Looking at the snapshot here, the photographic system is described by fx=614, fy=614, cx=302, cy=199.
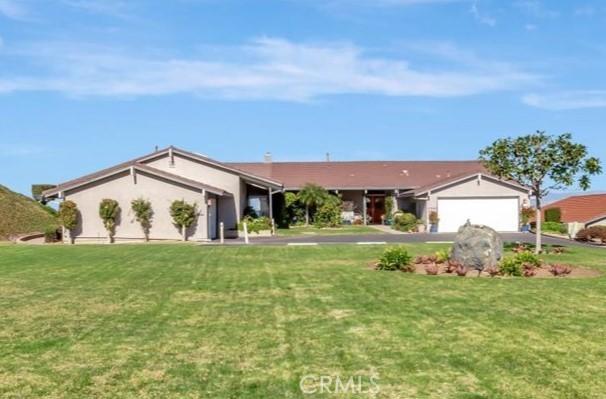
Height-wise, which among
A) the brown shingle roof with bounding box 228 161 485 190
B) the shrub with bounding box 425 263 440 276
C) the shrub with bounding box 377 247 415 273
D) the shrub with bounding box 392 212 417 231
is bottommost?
the shrub with bounding box 425 263 440 276

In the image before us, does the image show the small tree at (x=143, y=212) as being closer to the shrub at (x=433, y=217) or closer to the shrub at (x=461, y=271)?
the shrub at (x=433, y=217)

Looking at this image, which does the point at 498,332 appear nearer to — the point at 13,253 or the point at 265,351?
the point at 265,351

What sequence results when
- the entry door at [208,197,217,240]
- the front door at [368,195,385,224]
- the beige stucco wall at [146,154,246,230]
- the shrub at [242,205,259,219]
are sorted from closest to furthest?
the entry door at [208,197,217,240], the beige stucco wall at [146,154,246,230], the shrub at [242,205,259,219], the front door at [368,195,385,224]

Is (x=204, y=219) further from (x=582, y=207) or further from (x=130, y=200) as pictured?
(x=582, y=207)

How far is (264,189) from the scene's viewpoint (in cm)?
4269

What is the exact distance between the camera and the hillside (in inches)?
1527

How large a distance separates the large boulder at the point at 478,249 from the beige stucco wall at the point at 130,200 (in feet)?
60.5

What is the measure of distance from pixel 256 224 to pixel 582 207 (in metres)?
25.2

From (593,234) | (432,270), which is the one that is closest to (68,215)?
(432,270)

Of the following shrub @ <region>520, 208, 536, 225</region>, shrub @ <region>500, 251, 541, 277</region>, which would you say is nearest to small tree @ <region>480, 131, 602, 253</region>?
shrub @ <region>500, 251, 541, 277</region>

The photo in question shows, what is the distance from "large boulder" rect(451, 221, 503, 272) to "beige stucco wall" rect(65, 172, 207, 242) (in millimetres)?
18425

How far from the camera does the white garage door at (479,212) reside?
4062 centimetres

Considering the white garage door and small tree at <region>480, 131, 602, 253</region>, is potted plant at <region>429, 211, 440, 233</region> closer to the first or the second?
the white garage door

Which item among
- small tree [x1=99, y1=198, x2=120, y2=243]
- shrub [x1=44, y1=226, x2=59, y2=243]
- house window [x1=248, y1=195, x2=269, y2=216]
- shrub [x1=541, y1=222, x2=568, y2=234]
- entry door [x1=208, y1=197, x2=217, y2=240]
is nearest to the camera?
small tree [x1=99, y1=198, x2=120, y2=243]
